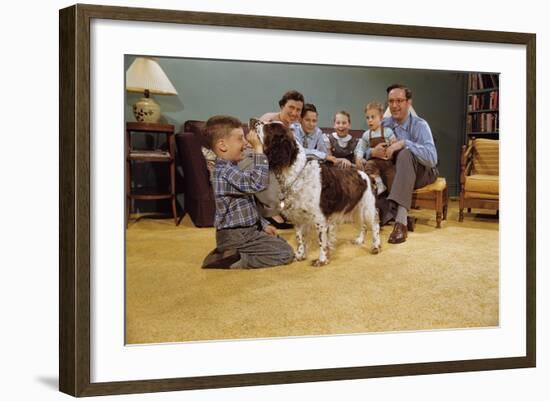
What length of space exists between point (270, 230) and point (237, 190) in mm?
191

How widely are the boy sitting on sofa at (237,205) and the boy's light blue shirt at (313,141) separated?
15 cm

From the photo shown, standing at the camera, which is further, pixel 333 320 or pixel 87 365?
pixel 333 320

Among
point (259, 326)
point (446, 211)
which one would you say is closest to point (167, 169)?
point (259, 326)

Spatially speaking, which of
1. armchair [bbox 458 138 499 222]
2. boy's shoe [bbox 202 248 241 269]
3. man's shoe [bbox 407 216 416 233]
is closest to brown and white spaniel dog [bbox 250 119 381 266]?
man's shoe [bbox 407 216 416 233]

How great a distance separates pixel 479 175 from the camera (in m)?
2.62

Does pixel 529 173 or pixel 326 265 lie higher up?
pixel 529 173

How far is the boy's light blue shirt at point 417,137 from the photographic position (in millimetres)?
2564

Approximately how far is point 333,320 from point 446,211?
624 millimetres

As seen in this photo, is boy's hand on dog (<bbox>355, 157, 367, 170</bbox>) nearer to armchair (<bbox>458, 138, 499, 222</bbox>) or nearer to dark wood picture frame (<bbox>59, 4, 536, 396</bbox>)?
armchair (<bbox>458, 138, 499, 222</bbox>)

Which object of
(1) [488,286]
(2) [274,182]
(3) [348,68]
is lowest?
(1) [488,286]

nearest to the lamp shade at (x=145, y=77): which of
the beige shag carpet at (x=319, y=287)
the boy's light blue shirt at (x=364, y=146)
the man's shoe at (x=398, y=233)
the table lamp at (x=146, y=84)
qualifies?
the table lamp at (x=146, y=84)

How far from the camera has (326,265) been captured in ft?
8.07

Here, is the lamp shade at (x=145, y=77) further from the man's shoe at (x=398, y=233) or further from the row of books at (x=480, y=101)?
the row of books at (x=480, y=101)

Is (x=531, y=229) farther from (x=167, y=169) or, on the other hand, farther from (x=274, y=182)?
(x=167, y=169)
